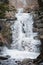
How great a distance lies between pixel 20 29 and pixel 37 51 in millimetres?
2535

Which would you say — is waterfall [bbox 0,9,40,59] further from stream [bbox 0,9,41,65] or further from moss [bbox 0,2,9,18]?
moss [bbox 0,2,9,18]

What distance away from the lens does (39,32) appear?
17.0 meters

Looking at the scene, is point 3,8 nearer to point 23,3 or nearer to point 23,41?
point 23,3

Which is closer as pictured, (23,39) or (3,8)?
(23,39)

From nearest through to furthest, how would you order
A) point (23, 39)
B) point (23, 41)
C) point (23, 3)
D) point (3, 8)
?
point (23, 41) < point (23, 39) < point (3, 8) < point (23, 3)

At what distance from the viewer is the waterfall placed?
595 inches

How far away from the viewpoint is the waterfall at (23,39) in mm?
15123

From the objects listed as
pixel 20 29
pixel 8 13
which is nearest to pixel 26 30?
pixel 20 29

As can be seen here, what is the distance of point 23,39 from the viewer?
16734 mm

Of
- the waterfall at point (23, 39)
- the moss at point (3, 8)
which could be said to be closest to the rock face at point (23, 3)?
the moss at point (3, 8)

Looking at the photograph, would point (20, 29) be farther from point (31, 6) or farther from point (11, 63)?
point (11, 63)

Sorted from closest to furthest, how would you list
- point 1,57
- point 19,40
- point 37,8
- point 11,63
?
point 11,63
point 1,57
point 19,40
point 37,8

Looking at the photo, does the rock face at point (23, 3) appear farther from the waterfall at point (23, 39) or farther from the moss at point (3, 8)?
the waterfall at point (23, 39)

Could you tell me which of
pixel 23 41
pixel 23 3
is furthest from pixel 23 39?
pixel 23 3
